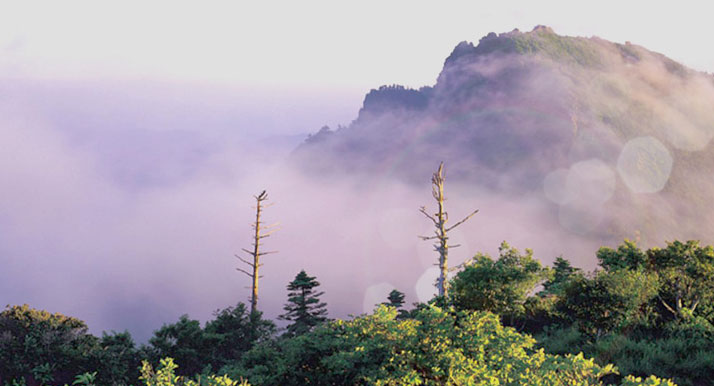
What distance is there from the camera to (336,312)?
180125 mm

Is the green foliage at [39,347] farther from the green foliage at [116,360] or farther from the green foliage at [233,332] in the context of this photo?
the green foliage at [233,332]

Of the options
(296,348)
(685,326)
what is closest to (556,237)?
(685,326)

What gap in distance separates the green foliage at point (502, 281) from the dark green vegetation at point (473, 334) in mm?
51

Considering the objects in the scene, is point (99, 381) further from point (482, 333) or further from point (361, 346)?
point (482, 333)

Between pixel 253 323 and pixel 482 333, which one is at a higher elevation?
pixel 482 333

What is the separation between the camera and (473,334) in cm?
1141

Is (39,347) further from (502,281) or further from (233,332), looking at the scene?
(502,281)

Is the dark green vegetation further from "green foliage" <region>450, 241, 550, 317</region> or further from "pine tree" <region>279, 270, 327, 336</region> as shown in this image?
"pine tree" <region>279, 270, 327, 336</region>

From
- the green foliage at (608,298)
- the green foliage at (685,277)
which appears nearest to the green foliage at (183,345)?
the green foliage at (608,298)

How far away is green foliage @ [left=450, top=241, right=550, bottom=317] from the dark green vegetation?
51 millimetres

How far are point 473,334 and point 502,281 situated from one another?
10447mm

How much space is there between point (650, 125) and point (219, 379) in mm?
231366

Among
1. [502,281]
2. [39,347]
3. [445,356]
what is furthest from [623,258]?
[39,347]

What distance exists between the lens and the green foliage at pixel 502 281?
2098 centimetres
